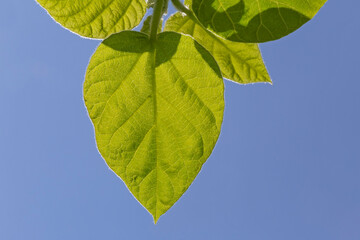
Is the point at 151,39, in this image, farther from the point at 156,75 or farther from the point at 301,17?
the point at 301,17

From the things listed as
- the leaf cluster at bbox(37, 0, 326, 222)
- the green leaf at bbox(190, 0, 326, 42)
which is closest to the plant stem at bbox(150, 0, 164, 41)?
the leaf cluster at bbox(37, 0, 326, 222)

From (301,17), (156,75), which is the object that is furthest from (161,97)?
(301,17)

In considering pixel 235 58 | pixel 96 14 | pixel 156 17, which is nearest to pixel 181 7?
pixel 156 17

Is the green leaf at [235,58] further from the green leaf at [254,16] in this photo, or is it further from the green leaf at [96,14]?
the green leaf at [254,16]

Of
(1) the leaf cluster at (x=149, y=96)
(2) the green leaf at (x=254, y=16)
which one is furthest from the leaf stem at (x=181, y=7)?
(2) the green leaf at (x=254, y=16)

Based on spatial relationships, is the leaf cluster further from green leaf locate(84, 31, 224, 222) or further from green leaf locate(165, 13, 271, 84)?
green leaf locate(165, 13, 271, 84)
